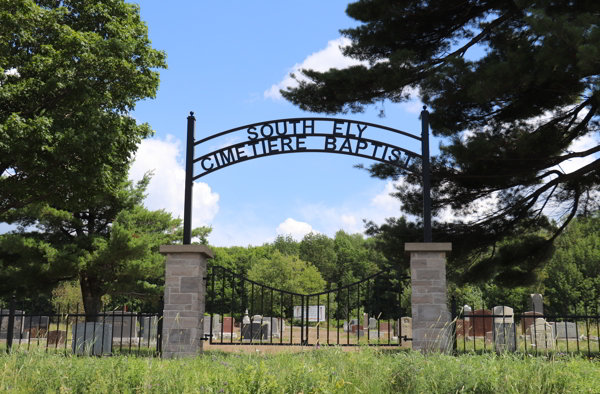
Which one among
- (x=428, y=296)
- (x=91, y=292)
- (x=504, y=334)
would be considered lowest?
(x=504, y=334)

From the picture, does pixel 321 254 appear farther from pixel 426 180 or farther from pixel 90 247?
pixel 426 180

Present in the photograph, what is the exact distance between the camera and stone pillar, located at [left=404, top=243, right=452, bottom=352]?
7.64 metres

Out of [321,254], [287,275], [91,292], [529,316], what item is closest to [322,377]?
[529,316]

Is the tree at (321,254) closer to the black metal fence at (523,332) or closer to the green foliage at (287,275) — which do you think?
the green foliage at (287,275)

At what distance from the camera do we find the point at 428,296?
25.3 ft

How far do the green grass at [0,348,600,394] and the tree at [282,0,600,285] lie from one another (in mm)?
5662

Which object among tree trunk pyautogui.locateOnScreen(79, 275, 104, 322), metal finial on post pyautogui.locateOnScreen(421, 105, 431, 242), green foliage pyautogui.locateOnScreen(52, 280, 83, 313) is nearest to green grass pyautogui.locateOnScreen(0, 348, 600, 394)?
metal finial on post pyautogui.locateOnScreen(421, 105, 431, 242)

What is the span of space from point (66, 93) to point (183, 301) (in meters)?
7.86

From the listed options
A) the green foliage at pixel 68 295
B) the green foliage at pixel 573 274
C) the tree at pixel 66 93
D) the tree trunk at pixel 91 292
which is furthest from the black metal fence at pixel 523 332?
the green foliage at pixel 68 295

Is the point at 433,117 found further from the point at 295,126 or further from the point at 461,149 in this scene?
the point at 295,126

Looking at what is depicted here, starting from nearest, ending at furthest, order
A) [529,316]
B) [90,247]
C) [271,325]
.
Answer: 1. [529,316]
2. [271,325]
3. [90,247]

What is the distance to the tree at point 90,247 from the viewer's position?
18.5 m

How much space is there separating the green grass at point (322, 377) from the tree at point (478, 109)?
5.66 metres

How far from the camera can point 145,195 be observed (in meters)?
21.8
